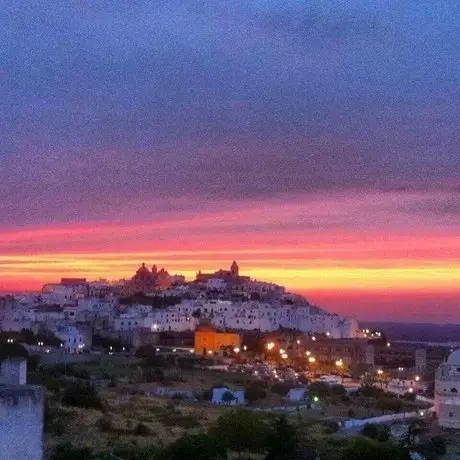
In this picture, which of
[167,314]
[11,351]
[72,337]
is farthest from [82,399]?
[167,314]

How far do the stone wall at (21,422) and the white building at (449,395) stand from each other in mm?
15144

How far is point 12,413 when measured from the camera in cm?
646

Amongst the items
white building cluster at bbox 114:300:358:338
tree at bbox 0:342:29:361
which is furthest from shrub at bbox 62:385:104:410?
white building cluster at bbox 114:300:358:338

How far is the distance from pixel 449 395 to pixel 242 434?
26.3ft

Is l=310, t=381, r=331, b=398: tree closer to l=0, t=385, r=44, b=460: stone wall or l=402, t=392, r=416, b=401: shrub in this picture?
l=402, t=392, r=416, b=401: shrub

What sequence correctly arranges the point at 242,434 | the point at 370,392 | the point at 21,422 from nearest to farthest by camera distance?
the point at 21,422, the point at 242,434, the point at 370,392

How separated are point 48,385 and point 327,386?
31.0 feet

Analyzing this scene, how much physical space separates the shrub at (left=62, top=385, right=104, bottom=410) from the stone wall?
11.9 m

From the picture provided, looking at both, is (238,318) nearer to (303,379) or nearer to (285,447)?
(303,379)

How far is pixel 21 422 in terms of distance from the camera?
655cm

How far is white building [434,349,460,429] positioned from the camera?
20.2 m

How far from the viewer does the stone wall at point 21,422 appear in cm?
644

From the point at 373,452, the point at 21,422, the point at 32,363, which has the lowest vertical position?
the point at 373,452

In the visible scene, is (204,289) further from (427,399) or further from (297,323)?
(427,399)
